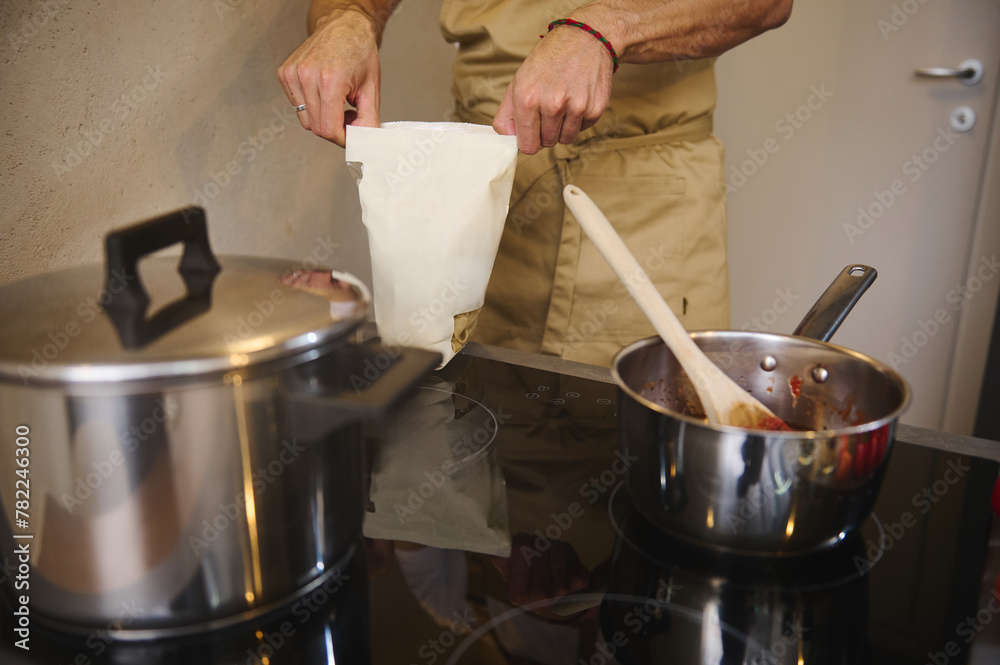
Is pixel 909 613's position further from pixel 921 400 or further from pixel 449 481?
pixel 921 400

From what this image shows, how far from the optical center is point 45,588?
40 cm

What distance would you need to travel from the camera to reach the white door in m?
1.46

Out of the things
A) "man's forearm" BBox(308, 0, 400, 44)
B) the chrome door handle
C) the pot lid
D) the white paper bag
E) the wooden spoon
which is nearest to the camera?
the pot lid

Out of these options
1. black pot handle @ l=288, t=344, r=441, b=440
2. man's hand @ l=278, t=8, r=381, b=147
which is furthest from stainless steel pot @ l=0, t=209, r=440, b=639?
man's hand @ l=278, t=8, r=381, b=147

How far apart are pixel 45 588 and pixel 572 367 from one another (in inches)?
20.7

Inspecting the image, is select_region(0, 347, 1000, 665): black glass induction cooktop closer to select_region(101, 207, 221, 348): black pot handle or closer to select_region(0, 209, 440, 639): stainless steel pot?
select_region(0, 209, 440, 639): stainless steel pot

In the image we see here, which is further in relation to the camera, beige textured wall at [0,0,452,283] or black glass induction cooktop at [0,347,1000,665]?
beige textured wall at [0,0,452,283]

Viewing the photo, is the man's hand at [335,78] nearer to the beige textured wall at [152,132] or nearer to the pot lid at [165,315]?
the beige textured wall at [152,132]

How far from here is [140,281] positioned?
0.40 meters

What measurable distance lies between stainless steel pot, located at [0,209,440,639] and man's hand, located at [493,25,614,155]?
1.19 ft

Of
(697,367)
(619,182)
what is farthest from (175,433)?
(619,182)

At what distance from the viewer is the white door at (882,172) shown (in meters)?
1.46

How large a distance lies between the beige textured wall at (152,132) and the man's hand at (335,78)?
0.16 m

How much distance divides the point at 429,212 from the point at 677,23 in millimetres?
369
